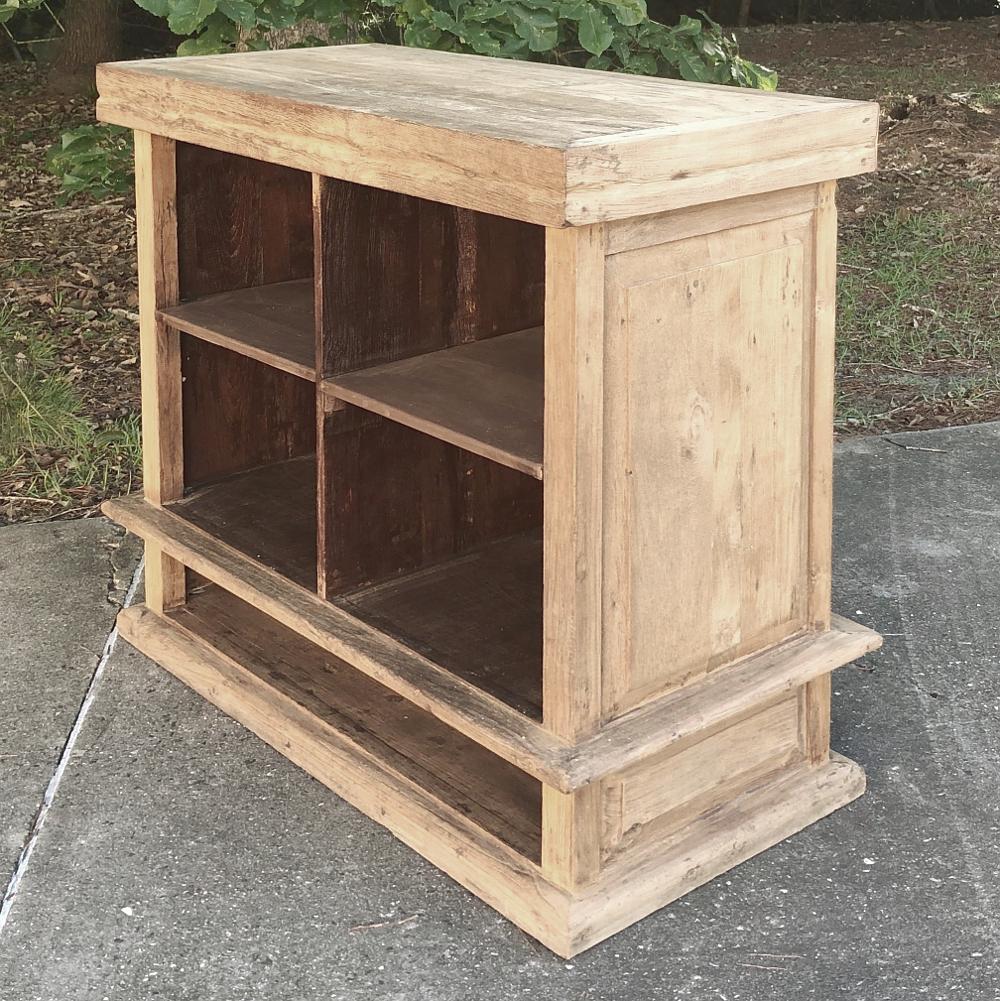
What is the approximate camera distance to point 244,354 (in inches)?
120

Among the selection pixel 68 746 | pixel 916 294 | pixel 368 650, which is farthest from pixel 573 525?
pixel 916 294

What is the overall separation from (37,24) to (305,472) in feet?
25.9

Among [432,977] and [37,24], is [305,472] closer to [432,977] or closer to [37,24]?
[432,977]

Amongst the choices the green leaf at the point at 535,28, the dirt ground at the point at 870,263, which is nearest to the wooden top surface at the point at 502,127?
the green leaf at the point at 535,28

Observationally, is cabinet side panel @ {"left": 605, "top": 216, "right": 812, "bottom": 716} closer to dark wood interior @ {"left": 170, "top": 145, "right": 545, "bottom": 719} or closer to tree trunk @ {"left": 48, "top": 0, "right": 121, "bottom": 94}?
dark wood interior @ {"left": 170, "top": 145, "right": 545, "bottom": 719}

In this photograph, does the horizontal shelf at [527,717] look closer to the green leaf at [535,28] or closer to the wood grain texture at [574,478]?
the wood grain texture at [574,478]

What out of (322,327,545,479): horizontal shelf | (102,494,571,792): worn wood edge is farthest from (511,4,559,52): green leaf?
(102,494,571,792): worn wood edge

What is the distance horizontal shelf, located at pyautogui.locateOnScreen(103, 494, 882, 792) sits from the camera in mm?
2242

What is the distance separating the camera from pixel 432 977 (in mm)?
2256

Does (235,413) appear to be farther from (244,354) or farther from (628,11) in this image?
(628,11)

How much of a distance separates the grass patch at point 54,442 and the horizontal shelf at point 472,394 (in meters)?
1.94

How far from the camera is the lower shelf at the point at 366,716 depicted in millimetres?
2566

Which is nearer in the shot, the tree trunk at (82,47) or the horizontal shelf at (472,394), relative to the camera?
the horizontal shelf at (472,394)

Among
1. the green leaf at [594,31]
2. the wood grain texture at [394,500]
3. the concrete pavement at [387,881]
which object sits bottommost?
the concrete pavement at [387,881]
